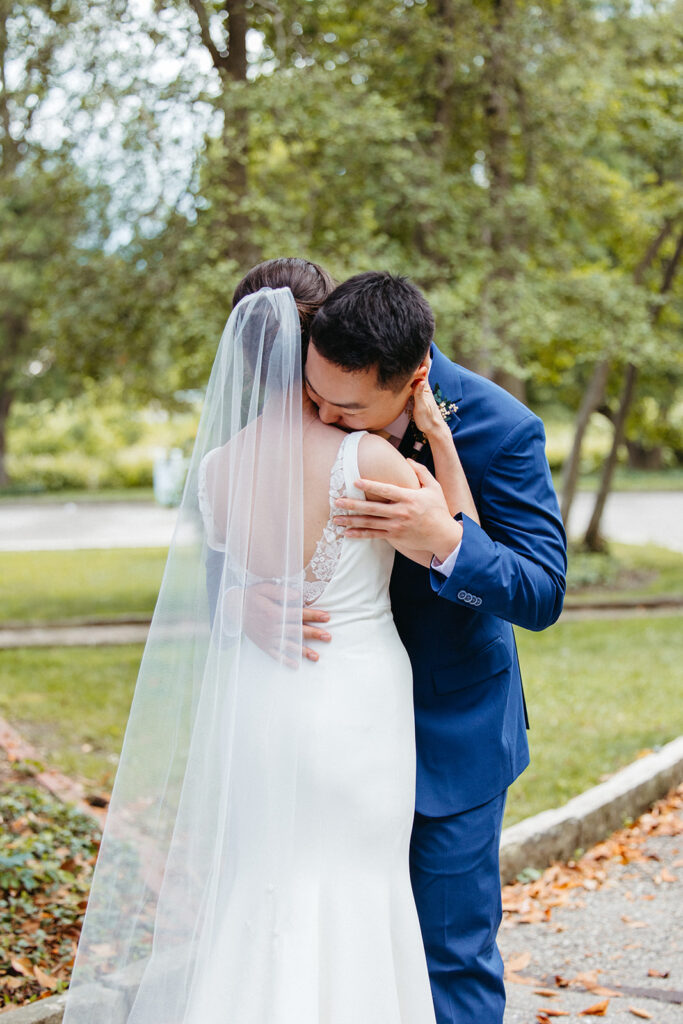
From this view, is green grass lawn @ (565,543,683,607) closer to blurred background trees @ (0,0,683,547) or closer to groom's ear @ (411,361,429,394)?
blurred background trees @ (0,0,683,547)

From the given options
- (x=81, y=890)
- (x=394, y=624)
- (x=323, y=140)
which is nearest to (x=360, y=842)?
(x=394, y=624)

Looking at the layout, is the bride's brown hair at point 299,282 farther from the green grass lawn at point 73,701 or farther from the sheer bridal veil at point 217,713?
the green grass lawn at point 73,701

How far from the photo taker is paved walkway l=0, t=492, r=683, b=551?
18.2 meters

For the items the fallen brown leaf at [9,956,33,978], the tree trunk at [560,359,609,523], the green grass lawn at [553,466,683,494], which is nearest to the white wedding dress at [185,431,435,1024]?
the fallen brown leaf at [9,956,33,978]

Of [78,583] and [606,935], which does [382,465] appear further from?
[78,583]

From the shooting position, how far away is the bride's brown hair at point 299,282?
2416 millimetres

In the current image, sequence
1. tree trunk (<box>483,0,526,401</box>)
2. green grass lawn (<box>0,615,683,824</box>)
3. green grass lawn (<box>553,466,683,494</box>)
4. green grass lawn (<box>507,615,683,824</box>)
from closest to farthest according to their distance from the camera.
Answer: green grass lawn (<box>507,615,683,824</box>) → green grass lawn (<box>0,615,683,824</box>) → tree trunk (<box>483,0,526,401</box>) → green grass lawn (<box>553,466,683,494</box>)

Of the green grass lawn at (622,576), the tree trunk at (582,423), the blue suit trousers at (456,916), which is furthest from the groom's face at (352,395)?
the tree trunk at (582,423)

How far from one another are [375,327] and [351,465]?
31 centimetres

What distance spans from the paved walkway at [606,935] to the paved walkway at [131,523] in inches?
530

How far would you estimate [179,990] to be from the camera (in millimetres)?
2240

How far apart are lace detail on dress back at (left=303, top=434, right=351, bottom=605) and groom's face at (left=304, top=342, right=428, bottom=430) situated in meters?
0.06

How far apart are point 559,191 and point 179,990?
10588 millimetres

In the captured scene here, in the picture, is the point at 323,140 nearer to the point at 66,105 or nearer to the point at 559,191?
the point at 66,105
